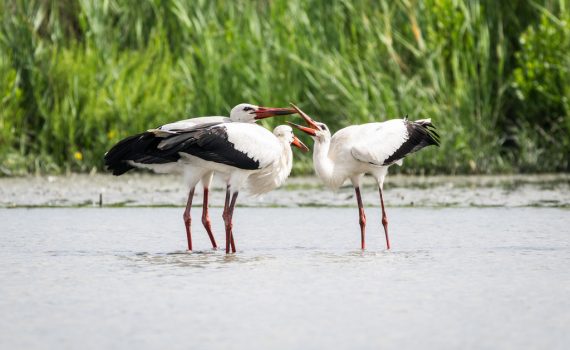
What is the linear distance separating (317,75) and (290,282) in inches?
245

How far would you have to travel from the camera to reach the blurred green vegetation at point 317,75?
1222 cm

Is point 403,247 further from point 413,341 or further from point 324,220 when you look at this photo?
point 413,341

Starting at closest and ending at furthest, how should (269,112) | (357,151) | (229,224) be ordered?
(229,224), (357,151), (269,112)

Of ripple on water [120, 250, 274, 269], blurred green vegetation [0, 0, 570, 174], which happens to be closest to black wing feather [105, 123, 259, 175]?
ripple on water [120, 250, 274, 269]

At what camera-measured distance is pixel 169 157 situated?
8.06 m

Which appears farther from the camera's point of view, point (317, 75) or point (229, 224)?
point (317, 75)

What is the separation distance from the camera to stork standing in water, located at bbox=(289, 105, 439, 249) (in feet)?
27.4

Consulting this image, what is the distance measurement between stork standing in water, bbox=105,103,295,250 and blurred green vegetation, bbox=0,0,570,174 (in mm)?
3384

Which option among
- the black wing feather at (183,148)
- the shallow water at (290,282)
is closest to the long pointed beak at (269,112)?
the black wing feather at (183,148)

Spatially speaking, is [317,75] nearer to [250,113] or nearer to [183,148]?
[250,113]

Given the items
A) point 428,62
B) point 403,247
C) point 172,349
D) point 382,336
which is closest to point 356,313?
point 382,336

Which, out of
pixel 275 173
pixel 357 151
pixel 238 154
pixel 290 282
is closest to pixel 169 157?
pixel 238 154

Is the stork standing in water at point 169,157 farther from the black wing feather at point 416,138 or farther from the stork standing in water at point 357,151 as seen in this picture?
the black wing feather at point 416,138

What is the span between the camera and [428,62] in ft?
40.2
